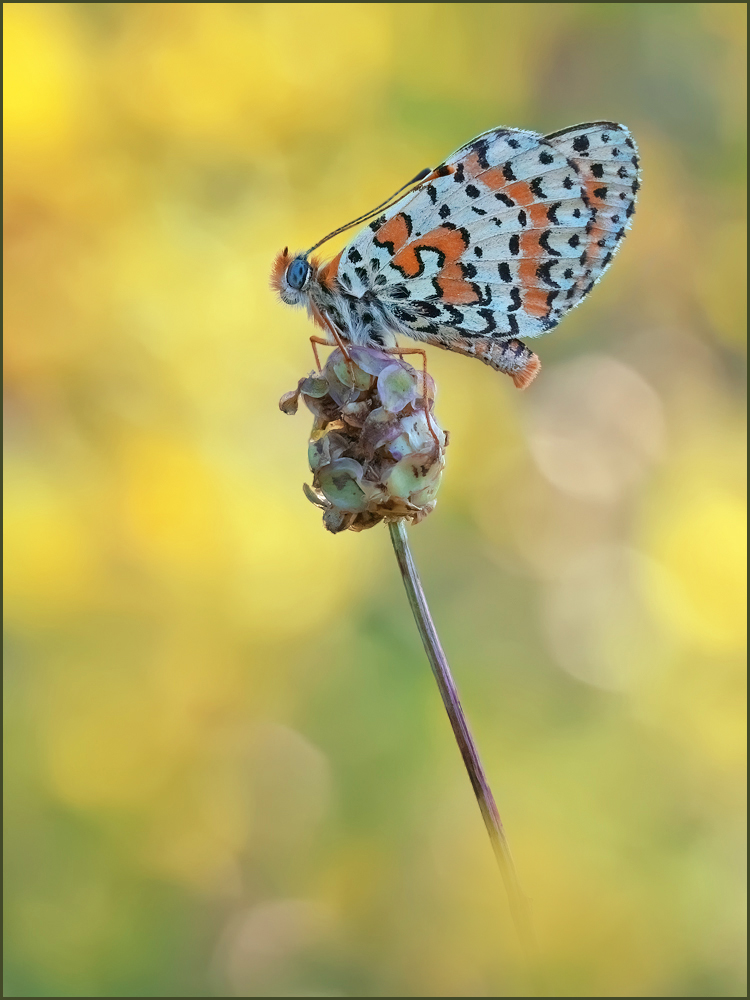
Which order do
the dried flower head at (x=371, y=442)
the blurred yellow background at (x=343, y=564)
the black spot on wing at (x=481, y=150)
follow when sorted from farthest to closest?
1. the blurred yellow background at (x=343, y=564)
2. the black spot on wing at (x=481, y=150)
3. the dried flower head at (x=371, y=442)

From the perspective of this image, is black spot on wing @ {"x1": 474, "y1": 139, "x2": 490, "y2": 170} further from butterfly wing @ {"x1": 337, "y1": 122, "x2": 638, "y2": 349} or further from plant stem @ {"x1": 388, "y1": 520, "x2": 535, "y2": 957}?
plant stem @ {"x1": 388, "y1": 520, "x2": 535, "y2": 957}

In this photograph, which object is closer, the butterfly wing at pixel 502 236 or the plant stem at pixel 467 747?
the plant stem at pixel 467 747

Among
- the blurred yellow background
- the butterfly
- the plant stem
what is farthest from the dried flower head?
the blurred yellow background

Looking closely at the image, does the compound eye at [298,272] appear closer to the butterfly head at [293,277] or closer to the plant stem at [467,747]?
the butterfly head at [293,277]

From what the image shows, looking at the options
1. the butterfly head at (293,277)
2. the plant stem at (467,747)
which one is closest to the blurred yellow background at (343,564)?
the butterfly head at (293,277)

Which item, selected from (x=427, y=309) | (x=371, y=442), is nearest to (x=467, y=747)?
(x=371, y=442)

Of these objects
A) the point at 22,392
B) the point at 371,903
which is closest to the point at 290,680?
the point at 371,903

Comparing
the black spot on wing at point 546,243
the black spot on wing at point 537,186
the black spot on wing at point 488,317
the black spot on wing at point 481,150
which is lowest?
the black spot on wing at point 488,317

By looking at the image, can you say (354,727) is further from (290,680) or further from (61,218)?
(61,218)
